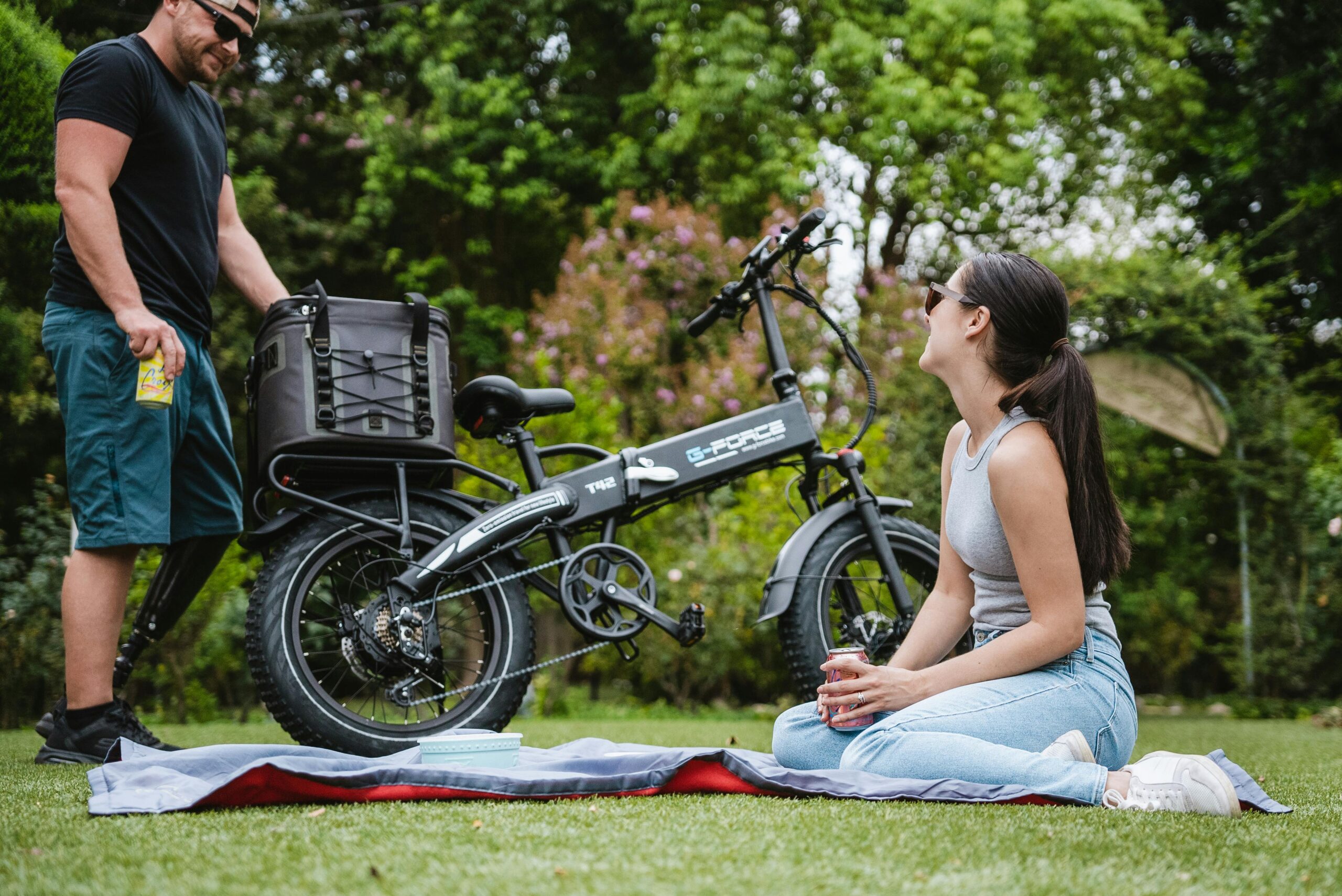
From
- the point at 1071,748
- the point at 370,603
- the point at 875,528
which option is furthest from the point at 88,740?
the point at 1071,748

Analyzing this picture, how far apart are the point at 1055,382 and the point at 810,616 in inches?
47.1

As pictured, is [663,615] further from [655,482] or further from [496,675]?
[496,675]

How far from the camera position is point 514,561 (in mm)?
2879

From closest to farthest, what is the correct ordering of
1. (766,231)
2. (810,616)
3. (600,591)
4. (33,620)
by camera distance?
(600,591) < (810,616) < (33,620) < (766,231)

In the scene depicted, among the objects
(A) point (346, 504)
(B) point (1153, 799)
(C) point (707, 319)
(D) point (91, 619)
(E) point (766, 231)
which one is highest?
(E) point (766, 231)

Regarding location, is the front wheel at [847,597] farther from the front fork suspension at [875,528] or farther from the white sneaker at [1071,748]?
the white sneaker at [1071,748]

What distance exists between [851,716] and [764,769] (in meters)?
0.20

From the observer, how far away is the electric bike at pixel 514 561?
266cm

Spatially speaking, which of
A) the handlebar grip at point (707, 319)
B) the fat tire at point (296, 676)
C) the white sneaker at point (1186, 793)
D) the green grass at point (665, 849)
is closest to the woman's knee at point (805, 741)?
the green grass at point (665, 849)

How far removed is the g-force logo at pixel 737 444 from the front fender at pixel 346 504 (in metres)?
0.60

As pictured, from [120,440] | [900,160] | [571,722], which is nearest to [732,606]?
[571,722]

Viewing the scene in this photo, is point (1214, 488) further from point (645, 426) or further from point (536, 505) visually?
point (536, 505)

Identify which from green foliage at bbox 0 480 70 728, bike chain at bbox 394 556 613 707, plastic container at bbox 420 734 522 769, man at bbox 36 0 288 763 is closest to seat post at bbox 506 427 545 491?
bike chain at bbox 394 556 613 707

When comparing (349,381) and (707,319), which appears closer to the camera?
(349,381)
